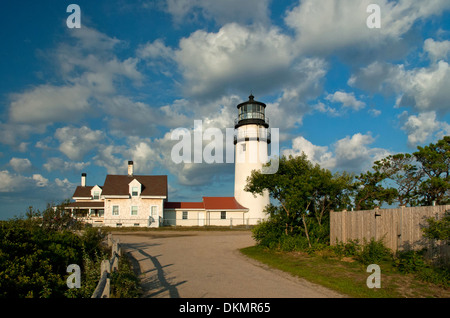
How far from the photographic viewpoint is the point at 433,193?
63.8 ft

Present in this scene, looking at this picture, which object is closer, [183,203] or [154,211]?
[154,211]

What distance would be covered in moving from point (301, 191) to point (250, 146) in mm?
23520

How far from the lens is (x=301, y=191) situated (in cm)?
1678

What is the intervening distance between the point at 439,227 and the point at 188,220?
116 ft

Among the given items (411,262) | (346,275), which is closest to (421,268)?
(411,262)

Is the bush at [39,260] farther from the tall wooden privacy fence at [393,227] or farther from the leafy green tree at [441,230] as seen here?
the tall wooden privacy fence at [393,227]

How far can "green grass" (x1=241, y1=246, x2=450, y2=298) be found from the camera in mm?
8820

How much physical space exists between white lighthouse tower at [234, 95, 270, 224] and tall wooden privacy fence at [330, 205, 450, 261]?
2280cm

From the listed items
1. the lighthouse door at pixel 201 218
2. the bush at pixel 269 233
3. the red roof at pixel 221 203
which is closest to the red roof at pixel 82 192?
the lighthouse door at pixel 201 218

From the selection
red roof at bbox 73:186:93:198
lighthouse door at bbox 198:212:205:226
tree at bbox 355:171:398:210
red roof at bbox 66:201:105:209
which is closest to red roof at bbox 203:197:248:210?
lighthouse door at bbox 198:212:205:226

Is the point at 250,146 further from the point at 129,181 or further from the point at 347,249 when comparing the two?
the point at 347,249

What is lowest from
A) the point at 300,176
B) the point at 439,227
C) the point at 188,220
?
the point at 188,220
